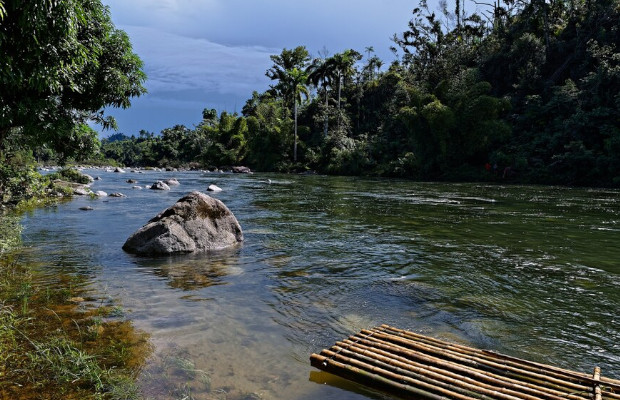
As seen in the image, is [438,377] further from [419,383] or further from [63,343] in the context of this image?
[63,343]

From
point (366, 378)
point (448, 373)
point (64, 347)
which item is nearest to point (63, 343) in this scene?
point (64, 347)

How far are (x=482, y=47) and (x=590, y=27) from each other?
12.3 meters

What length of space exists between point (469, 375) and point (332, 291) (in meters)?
3.63

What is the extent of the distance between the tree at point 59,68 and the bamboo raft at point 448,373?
6.23 meters

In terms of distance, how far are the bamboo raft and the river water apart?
24 centimetres

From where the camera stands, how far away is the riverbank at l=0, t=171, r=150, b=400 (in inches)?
152

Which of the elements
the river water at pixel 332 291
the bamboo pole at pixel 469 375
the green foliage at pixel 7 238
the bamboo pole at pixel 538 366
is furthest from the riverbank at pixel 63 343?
the bamboo pole at pixel 538 366

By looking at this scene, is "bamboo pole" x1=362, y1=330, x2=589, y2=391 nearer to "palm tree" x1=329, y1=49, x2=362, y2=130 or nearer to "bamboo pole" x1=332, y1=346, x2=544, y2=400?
"bamboo pole" x1=332, y1=346, x2=544, y2=400

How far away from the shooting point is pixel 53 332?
505cm

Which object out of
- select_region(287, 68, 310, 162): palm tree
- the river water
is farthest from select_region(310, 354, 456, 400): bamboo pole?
select_region(287, 68, 310, 162): palm tree

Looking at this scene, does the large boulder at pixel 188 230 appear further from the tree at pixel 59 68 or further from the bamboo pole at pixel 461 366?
the bamboo pole at pixel 461 366

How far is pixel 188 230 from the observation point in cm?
1034

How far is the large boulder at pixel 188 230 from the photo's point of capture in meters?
9.87

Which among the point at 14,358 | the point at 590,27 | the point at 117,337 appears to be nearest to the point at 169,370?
the point at 117,337
